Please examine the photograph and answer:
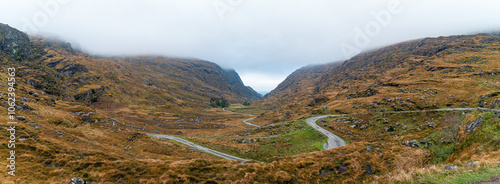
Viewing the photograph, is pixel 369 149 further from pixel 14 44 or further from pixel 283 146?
pixel 14 44

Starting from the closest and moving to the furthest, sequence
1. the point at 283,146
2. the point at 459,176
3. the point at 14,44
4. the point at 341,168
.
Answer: the point at 459,176
the point at 341,168
the point at 283,146
the point at 14,44

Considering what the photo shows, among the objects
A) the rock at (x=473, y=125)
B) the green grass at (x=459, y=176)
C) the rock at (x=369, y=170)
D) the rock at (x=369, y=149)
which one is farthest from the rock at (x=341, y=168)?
the rock at (x=473, y=125)

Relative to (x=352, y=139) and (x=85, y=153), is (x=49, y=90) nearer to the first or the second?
(x=85, y=153)

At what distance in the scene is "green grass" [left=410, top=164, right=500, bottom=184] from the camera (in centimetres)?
1065

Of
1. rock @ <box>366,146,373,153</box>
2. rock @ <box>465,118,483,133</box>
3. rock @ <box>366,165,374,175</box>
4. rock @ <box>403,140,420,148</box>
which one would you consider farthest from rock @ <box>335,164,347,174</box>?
rock @ <box>465,118,483,133</box>

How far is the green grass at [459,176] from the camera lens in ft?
34.9

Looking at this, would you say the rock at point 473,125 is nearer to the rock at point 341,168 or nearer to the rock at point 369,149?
the rock at point 369,149

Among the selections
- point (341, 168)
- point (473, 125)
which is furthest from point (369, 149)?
point (473, 125)

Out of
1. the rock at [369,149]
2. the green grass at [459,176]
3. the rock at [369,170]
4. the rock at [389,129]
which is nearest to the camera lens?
the green grass at [459,176]

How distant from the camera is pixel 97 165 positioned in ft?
73.5

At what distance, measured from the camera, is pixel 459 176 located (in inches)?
449

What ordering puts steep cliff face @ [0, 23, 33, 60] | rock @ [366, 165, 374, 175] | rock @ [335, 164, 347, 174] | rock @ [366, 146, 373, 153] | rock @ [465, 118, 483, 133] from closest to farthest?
rock @ [366, 165, 374, 175] < rock @ [465, 118, 483, 133] < rock @ [335, 164, 347, 174] < rock @ [366, 146, 373, 153] < steep cliff face @ [0, 23, 33, 60]

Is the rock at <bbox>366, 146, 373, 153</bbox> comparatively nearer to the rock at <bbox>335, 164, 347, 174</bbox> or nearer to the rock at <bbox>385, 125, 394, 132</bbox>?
the rock at <bbox>335, 164, 347, 174</bbox>

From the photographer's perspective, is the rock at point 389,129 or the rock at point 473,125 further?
the rock at point 389,129
